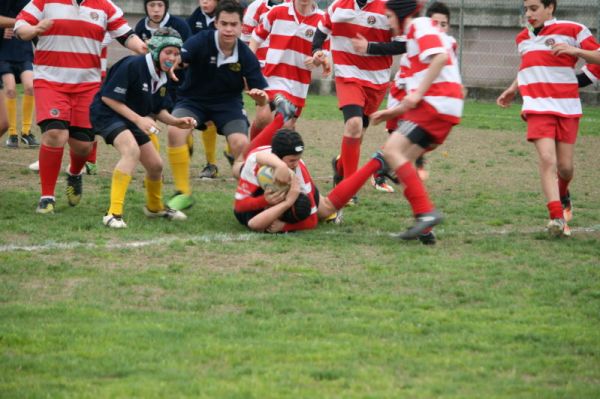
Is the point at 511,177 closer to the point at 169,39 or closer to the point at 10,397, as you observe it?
the point at 169,39

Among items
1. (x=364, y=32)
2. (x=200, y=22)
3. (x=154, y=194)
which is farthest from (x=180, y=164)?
(x=200, y=22)

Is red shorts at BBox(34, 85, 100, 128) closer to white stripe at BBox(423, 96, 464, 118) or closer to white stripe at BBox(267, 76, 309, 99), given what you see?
white stripe at BBox(267, 76, 309, 99)

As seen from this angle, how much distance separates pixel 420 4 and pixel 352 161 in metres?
1.81

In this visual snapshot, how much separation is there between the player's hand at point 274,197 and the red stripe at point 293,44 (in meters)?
2.82

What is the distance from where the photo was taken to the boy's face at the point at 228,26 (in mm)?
9053

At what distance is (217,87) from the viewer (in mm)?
9469

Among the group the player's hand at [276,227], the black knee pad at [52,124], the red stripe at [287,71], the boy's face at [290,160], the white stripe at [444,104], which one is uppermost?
the white stripe at [444,104]

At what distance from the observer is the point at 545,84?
8.52 metres

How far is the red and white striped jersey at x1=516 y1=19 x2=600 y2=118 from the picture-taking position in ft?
27.8

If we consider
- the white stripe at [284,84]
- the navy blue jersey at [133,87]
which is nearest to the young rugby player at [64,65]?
the navy blue jersey at [133,87]

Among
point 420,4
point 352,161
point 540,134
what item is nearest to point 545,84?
point 540,134

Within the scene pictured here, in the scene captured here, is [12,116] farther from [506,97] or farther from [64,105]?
[506,97]

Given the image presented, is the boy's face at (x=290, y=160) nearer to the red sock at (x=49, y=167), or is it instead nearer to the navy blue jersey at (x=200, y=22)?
the red sock at (x=49, y=167)

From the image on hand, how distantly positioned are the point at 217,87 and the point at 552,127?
9.47 ft
